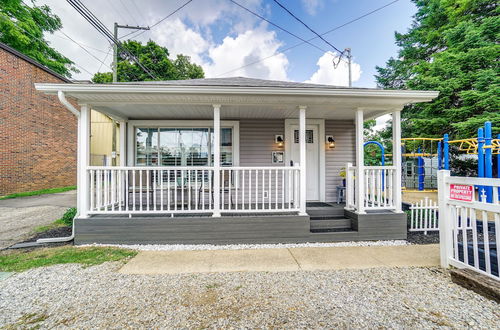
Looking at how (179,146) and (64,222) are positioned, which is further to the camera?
(179,146)

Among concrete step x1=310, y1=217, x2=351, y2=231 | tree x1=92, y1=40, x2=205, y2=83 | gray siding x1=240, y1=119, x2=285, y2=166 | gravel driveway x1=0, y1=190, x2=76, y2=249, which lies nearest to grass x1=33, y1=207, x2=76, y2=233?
gravel driveway x1=0, y1=190, x2=76, y2=249

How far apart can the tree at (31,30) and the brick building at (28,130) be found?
486 centimetres

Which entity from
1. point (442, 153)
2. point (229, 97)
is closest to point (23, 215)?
point (229, 97)

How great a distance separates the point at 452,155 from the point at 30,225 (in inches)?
667

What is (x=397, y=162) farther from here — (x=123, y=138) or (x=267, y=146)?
(x=123, y=138)

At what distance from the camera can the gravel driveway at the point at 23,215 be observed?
176 inches

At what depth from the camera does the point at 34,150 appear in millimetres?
9844

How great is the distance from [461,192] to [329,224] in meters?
2.12

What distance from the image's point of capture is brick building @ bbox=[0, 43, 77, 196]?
872 centimetres

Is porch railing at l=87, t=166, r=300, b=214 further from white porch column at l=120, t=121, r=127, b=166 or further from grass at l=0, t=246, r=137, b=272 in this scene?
grass at l=0, t=246, r=137, b=272

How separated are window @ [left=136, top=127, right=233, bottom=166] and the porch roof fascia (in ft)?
6.56

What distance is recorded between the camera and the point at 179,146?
576 centimetres

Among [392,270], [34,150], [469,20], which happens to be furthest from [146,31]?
[469,20]

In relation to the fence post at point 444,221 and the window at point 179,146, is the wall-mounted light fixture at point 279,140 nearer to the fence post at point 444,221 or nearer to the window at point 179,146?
the window at point 179,146
